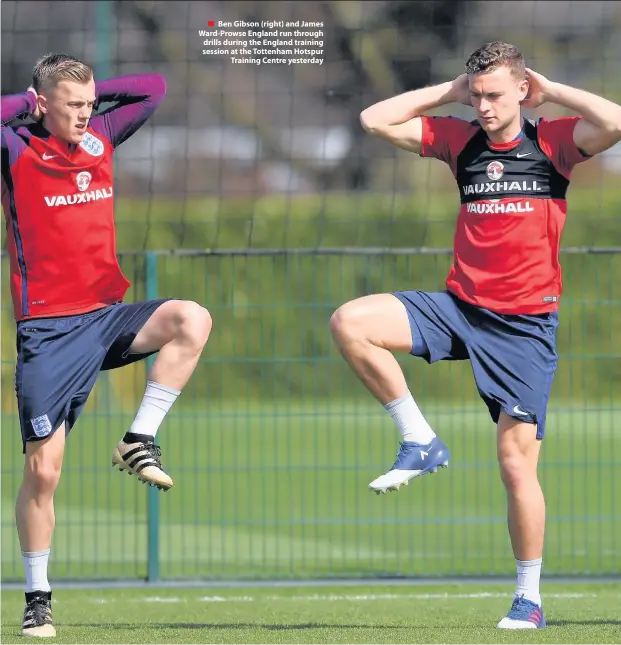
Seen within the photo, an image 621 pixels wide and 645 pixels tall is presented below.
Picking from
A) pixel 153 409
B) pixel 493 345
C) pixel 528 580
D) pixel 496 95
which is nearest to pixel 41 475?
pixel 153 409

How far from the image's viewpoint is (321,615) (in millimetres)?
8508

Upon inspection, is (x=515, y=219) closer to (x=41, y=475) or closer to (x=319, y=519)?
(x=41, y=475)

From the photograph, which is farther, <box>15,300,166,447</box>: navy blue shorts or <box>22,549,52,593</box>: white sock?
<box>22,549,52,593</box>: white sock

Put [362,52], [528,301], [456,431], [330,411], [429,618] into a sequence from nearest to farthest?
1. [528,301]
2. [429,618]
3. [330,411]
4. [362,52]
5. [456,431]

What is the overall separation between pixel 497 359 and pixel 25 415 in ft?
7.22

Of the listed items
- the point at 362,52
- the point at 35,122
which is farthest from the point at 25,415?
the point at 362,52

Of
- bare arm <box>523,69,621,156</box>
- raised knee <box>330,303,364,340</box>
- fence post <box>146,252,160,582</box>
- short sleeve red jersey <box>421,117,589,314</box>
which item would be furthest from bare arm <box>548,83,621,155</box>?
fence post <box>146,252,160,582</box>

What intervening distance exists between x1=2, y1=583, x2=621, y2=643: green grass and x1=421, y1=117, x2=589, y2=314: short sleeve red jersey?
1.56 meters

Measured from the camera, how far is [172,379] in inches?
289

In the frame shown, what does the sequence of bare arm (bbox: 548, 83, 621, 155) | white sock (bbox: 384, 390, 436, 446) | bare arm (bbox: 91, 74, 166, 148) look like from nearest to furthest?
bare arm (bbox: 548, 83, 621, 155)
white sock (bbox: 384, 390, 436, 446)
bare arm (bbox: 91, 74, 166, 148)

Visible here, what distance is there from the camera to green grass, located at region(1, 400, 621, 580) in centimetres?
1009

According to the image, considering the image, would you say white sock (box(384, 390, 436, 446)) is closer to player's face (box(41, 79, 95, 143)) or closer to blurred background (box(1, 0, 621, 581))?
player's face (box(41, 79, 95, 143))

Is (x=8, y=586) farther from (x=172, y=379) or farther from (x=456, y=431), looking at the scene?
(x=456, y=431)

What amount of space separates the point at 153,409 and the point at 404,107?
1795mm
